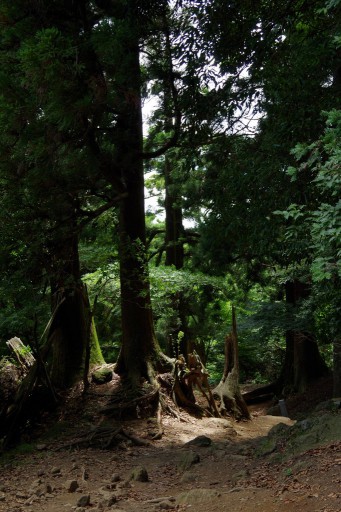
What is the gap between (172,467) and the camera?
7.19 m

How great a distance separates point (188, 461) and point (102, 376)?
3.84 m

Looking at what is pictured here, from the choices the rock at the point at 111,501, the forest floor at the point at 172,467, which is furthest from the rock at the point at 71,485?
the rock at the point at 111,501

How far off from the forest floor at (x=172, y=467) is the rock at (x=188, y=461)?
0.02 metres

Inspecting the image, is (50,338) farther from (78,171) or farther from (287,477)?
(287,477)

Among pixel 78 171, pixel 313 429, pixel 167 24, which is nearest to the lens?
pixel 313 429

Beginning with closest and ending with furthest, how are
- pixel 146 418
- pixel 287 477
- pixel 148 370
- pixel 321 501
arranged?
pixel 321 501
pixel 287 477
pixel 146 418
pixel 148 370

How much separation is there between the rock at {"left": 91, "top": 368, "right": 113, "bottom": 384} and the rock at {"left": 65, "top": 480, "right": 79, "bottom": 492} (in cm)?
422

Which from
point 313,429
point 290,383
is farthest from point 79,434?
point 290,383

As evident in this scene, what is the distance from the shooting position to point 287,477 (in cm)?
506

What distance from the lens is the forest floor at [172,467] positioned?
479 cm

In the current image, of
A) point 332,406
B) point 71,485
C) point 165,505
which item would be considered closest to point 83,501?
point 71,485

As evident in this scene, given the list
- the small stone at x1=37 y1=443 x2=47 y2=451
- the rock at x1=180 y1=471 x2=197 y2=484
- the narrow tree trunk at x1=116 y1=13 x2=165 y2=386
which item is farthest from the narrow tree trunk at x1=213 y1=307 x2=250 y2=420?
the rock at x1=180 y1=471 x2=197 y2=484

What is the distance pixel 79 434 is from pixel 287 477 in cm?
469

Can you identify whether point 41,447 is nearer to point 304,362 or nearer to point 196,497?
point 196,497
